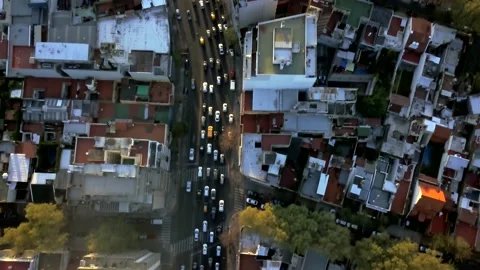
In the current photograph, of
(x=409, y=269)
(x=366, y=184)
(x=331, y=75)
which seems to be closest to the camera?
(x=409, y=269)

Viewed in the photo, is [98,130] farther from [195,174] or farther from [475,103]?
[475,103]

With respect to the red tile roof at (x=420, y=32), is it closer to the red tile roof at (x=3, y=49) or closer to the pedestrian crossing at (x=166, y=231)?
the pedestrian crossing at (x=166, y=231)

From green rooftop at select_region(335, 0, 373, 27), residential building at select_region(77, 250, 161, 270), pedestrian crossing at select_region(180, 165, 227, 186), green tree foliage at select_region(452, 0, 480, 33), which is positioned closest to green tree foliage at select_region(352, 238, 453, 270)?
pedestrian crossing at select_region(180, 165, 227, 186)

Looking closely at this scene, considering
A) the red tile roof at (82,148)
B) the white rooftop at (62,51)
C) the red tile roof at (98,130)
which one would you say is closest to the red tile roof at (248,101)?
the red tile roof at (98,130)

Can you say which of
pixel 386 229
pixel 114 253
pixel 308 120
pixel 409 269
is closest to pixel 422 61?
pixel 308 120

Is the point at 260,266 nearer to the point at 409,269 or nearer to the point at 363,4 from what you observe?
the point at 409,269
